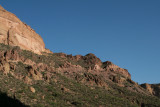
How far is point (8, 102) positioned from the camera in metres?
25.5

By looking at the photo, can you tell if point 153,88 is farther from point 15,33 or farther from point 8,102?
point 8,102

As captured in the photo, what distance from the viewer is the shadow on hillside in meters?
25.0

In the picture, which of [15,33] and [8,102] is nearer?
[8,102]

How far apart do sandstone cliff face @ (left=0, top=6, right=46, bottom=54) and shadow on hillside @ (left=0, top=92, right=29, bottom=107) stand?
29.7m

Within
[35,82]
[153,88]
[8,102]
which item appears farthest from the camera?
[153,88]

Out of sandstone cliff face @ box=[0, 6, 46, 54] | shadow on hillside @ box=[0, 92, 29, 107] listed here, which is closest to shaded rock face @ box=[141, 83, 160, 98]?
sandstone cliff face @ box=[0, 6, 46, 54]

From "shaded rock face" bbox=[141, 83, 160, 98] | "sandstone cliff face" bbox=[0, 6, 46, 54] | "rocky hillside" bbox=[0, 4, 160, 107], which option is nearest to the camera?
"rocky hillside" bbox=[0, 4, 160, 107]

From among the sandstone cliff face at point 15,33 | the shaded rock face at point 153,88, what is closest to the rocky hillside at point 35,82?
the sandstone cliff face at point 15,33

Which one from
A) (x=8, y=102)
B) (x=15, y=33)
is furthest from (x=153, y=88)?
(x=8, y=102)

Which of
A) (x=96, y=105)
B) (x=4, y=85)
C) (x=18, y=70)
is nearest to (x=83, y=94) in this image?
(x=96, y=105)

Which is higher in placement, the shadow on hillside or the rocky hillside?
the rocky hillside

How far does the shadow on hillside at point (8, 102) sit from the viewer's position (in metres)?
25.0

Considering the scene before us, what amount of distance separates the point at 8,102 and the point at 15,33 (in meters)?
35.8

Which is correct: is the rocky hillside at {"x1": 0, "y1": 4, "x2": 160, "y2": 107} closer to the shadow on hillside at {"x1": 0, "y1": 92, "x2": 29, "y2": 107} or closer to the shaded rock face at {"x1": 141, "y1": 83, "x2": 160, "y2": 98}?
the shadow on hillside at {"x1": 0, "y1": 92, "x2": 29, "y2": 107}
